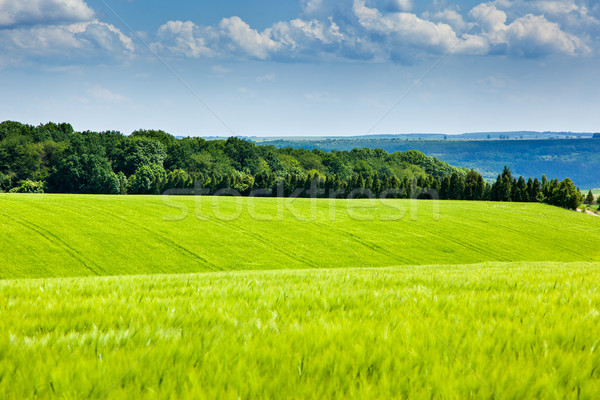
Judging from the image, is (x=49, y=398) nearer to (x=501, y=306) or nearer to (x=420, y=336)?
(x=420, y=336)

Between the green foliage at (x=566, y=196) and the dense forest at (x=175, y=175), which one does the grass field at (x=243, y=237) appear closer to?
the green foliage at (x=566, y=196)

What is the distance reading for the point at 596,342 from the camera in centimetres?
319

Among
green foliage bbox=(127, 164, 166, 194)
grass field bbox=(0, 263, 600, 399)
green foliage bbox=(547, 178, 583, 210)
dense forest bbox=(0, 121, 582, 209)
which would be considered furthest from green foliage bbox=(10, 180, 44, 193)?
green foliage bbox=(547, 178, 583, 210)

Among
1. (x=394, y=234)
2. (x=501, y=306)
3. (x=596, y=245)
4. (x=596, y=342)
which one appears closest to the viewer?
(x=596, y=342)

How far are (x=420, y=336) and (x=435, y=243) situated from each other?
157ft

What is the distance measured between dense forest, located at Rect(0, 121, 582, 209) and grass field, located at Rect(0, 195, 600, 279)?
5462 cm

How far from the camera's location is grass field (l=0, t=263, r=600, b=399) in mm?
2410

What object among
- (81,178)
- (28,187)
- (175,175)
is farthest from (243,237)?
(175,175)

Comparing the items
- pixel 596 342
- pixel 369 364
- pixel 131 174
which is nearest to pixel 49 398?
pixel 369 364

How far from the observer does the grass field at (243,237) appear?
3312cm

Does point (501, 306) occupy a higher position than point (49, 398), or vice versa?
point (49, 398)

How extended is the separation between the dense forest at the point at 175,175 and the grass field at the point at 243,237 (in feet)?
179

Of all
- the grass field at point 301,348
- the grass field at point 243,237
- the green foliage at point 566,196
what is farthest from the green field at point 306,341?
the green foliage at point 566,196

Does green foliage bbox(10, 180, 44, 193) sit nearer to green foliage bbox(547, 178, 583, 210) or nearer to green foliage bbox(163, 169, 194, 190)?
green foliage bbox(163, 169, 194, 190)
